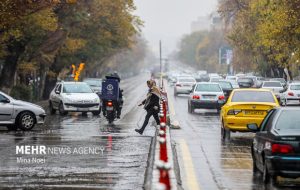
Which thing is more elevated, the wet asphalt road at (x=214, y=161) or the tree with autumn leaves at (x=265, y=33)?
the tree with autumn leaves at (x=265, y=33)

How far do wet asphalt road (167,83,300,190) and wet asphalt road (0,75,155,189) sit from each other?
93 cm

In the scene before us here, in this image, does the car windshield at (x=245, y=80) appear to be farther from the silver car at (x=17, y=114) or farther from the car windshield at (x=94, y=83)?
the silver car at (x=17, y=114)

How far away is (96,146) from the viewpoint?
1958 centimetres

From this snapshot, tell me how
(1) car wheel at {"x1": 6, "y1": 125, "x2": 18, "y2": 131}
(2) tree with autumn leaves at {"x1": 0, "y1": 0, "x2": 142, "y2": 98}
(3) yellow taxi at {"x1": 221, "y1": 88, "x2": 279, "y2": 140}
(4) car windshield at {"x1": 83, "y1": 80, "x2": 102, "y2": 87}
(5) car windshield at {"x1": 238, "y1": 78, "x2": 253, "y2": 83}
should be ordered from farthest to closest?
(5) car windshield at {"x1": 238, "y1": 78, "x2": 253, "y2": 83}, (4) car windshield at {"x1": 83, "y1": 80, "x2": 102, "y2": 87}, (2) tree with autumn leaves at {"x1": 0, "y1": 0, "x2": 142, "y2": 98}, (1) car wheel at {"x1": 6, "y1": 125, "x2": 18, "y2": 131}, (3) yellow taxi at {"x1": 221, "y1": 88, "x2": 279, "y2": 140}

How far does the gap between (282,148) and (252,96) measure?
11.1 meters

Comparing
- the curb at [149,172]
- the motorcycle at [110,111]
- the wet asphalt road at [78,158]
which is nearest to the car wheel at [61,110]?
the motorcycle at [110,111]

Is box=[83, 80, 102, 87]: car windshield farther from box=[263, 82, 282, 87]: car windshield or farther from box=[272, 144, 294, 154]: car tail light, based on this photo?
box=[272, 144, 294, 154]: car tail light

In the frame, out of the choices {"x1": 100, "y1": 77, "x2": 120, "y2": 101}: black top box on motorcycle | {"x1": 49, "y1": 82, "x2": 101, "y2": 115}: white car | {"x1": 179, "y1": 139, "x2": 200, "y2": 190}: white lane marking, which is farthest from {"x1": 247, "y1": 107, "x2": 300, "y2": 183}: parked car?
{"x1": 49, "y1": 82, "x2": 101, "y2": 115}: white car

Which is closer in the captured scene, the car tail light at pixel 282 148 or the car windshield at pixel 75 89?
the car tail light at pixel 282 148

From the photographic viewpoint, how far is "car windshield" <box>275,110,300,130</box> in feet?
40.5

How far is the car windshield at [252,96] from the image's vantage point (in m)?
22.6

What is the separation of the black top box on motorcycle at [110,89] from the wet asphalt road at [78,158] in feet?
6.66

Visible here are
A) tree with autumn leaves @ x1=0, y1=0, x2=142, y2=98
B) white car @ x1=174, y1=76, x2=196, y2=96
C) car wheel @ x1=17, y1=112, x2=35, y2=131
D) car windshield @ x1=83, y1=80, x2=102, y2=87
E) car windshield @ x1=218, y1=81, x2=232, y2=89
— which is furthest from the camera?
white car @ x1=174, y1=76, x2=196, y2=96

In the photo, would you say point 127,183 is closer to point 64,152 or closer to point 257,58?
point 64,152
